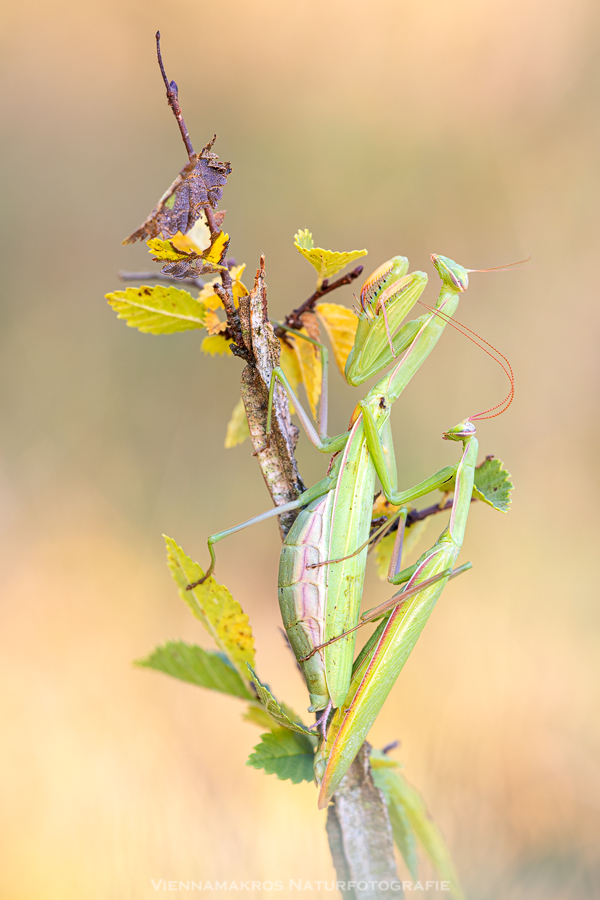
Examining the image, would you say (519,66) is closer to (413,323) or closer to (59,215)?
(59,215)

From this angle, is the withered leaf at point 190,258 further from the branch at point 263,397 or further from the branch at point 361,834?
the branch at point 361,834

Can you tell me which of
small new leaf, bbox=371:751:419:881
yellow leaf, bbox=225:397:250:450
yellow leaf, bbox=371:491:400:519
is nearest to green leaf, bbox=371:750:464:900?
small new leaf, bbox=371:751:419:881

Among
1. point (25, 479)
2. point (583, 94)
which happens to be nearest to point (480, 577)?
point (25, 479)

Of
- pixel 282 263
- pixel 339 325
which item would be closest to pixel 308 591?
pixel 339 325

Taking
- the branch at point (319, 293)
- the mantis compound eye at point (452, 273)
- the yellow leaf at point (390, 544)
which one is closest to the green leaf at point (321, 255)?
the branch at point (319, 293)

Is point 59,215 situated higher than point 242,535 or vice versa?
point 59,215

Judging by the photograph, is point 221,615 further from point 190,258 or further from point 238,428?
point 190,258

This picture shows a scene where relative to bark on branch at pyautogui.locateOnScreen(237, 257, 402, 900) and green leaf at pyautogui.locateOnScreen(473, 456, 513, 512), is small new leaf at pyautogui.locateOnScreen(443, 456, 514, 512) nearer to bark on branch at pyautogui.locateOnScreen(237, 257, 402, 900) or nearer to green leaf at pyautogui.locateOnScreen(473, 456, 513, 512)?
green leaf at pyautogui.locateOnScreen(473, 456, 513, 512)
